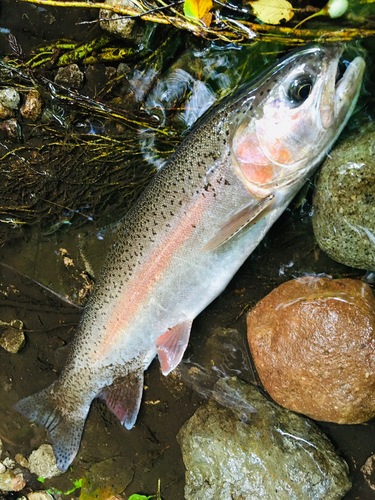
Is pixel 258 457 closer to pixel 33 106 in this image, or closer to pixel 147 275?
pixel 147 275

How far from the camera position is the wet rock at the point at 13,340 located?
10.6ft

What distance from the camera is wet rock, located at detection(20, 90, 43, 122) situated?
2.90 meters

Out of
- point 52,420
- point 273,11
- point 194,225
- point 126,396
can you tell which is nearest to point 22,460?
point 52,420

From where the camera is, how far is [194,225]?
7.46ft

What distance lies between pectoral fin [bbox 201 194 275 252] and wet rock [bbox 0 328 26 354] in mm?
2106

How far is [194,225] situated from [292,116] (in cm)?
85

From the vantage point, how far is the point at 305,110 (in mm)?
1895

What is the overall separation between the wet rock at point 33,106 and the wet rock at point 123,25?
76 cm

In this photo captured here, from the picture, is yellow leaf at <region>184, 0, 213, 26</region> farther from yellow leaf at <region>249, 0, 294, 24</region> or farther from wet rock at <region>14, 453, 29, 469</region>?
wet rock at <region>14, 453, 29, 469</region>

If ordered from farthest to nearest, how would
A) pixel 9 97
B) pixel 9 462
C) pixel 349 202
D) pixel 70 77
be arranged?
pixel 9 462 < pixel 9 97 < pixel 70 77 < pixel 349 202

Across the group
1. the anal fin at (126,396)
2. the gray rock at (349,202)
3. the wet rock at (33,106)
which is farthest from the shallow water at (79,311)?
the wet rock at (33,106)

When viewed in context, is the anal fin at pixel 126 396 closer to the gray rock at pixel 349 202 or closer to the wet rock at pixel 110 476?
the wet rock at pixel 110 476

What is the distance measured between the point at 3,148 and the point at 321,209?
2635 mm

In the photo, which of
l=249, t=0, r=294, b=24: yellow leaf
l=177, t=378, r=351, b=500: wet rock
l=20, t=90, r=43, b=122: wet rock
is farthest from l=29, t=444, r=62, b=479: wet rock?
l=249, t=0, r=294, b=24: yellow leaf
